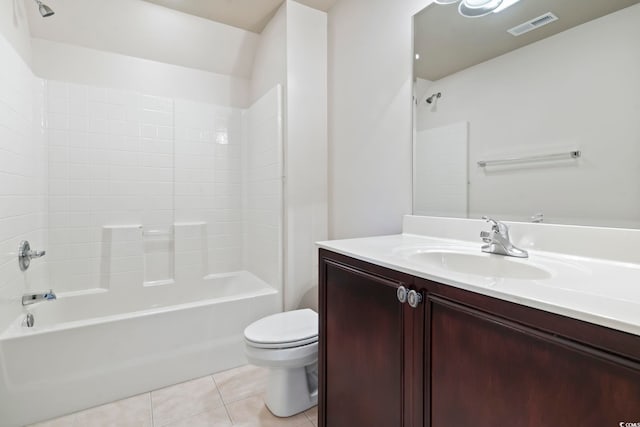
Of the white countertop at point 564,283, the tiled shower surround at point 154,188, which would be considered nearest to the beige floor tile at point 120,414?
the tiled shower surround at point 154,188

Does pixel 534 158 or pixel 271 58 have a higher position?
pixel 271 58

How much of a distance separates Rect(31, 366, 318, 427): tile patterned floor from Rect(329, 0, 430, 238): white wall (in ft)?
Answer: 3.66

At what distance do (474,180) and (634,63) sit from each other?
0.61 metres

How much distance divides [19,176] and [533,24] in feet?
8.88

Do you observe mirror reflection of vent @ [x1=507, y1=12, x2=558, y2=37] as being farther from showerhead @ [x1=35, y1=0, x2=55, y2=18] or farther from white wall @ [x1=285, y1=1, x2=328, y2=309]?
showerhead @ [x1=35, y1=0, x2=55, y2=18]

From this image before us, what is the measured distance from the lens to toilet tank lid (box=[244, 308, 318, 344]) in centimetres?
152

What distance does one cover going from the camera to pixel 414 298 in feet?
2.80

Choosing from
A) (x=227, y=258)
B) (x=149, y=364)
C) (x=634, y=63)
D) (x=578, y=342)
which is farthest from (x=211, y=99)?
(x=578, y=342)

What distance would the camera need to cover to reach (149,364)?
5.86ft

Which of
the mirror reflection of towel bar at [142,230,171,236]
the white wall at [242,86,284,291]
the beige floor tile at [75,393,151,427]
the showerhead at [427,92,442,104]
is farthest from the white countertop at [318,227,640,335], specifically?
the mirror reflection of towel bar at [142,230,171,236]

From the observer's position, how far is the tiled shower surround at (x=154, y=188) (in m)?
2.21

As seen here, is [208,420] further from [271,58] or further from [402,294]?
[271,58]

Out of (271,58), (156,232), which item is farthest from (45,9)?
(156,232)

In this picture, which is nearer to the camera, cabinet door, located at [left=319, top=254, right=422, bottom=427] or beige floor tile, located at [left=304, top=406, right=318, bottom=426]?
cabinet door, located at [left=319, top=254, right=422, bottom=427]
